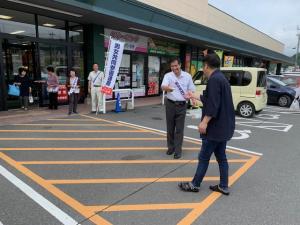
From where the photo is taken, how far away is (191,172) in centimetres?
464

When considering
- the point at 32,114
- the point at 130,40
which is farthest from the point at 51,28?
the point at 130,40

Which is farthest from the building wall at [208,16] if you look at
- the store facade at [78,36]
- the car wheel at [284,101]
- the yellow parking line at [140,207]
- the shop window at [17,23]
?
the yellow parking line at [140,207]

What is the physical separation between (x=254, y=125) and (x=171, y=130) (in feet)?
14.7

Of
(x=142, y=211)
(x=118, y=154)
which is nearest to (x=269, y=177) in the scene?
(x=142, y=211)

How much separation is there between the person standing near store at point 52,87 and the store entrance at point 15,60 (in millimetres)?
1014

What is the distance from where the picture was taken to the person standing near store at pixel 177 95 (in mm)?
5173

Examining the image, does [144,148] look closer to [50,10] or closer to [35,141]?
[35,141]

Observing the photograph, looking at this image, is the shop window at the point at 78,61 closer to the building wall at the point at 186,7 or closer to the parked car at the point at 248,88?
the building wall at the point at 186,7

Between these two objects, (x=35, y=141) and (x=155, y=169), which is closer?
(x=155, y=169)

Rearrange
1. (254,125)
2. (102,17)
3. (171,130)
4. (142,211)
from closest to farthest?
(142,211) < (171,130) < (254,125) < (102,17)

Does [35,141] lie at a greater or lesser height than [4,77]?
lesser

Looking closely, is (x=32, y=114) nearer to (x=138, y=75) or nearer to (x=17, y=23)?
(x=17, y=23)

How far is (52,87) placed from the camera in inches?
392

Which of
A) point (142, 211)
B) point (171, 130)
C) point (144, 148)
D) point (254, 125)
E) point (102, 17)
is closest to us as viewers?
point (142, 211)
